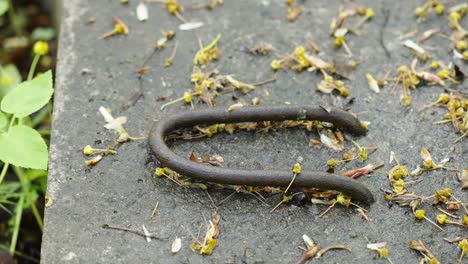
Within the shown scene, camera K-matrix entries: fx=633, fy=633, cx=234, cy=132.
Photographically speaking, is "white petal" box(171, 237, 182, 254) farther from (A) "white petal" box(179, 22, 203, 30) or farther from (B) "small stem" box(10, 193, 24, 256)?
(A) "white petal" box(179, 22, 203, 30)

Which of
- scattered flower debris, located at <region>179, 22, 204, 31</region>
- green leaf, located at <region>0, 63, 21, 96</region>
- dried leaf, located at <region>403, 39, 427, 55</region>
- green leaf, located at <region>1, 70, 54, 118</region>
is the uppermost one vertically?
green leaf, located at <region>1, 70, 54, 118</region>

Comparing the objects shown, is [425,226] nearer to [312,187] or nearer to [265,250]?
[312,187]

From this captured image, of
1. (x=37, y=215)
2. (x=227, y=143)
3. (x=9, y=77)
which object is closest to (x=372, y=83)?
(x=227, y=143)

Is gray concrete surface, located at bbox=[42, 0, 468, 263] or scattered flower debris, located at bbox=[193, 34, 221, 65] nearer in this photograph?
gray concrete surface, located at bbox=[42, 0, 468, 263]

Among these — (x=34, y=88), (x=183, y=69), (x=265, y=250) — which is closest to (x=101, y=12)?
(x=183, y=69)

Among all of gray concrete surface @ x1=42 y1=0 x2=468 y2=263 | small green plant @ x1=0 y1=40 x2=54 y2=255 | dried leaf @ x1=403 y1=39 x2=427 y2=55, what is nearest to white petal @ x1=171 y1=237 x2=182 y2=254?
gray concrete surface @ x1=42 y1=0 x2=468 y2=263

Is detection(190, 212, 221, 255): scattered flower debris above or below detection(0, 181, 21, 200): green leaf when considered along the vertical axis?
above
